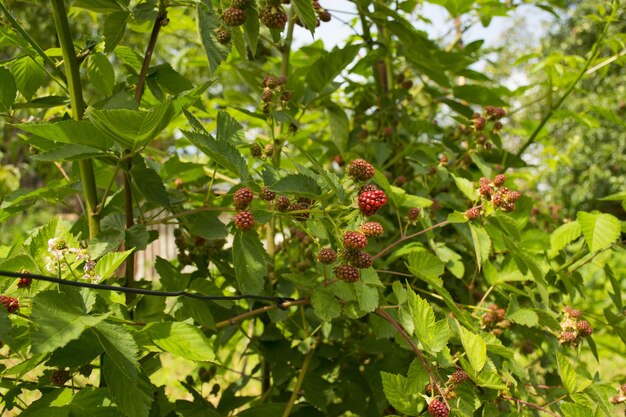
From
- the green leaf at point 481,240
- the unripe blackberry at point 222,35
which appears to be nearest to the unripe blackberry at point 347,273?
the green leaf at point 481,240

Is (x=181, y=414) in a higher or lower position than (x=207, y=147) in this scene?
lower

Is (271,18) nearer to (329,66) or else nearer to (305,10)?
(305,10)

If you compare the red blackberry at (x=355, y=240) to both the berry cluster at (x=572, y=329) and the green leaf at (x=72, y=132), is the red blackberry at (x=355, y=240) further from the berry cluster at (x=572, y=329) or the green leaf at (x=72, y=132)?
the berry cluster at (x=572, y=329)

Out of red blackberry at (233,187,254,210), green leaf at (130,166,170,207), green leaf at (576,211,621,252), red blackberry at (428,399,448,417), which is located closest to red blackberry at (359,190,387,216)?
red blackberry at (233,187,254,210)

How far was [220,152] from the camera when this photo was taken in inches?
31.0

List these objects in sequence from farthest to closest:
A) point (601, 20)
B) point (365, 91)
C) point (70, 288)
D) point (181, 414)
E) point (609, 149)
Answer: point (609, 149)
point (365, 91)
point (601, 20)
point (181, 414)
point (70, 288)

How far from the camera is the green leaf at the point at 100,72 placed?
106 centimetres

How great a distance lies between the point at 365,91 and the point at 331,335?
2.49 ft

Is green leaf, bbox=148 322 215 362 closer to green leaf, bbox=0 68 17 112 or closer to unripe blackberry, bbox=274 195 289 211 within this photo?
unripe blackberry, bbox=274 195 289 211

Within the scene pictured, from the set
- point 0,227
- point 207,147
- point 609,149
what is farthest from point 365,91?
point 609,149

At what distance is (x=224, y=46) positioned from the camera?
2.58 ft

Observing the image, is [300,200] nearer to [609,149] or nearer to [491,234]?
[491,234]

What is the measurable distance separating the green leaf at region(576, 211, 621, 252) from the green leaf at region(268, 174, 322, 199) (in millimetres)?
659

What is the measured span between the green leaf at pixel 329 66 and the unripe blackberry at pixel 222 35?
48 centimetres
